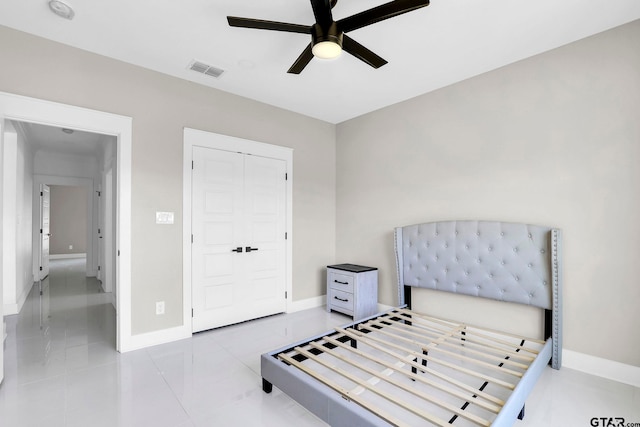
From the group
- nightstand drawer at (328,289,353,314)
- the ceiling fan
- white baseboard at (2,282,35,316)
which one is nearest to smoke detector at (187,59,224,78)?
the ceiling fan

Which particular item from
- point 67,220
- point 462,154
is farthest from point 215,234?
point 67,220

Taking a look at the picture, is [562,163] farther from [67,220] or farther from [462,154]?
[67,220]

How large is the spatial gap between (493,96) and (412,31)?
116cm

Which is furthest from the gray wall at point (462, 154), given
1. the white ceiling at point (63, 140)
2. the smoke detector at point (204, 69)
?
the white ceiling at point (63, 140)

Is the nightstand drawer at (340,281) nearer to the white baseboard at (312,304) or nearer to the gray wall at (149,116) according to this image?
the white baseboard at (312,304)

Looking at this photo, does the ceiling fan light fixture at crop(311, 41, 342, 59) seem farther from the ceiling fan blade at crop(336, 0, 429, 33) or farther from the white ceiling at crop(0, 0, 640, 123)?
the white ceiling at crop(0, 0, 640, 123)

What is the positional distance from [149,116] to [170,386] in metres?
2.43

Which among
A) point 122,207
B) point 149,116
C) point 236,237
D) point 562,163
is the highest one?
point 149,116

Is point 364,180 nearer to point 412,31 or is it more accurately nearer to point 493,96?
point 493,96

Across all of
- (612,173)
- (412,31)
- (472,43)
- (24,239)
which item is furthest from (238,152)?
(24,239)

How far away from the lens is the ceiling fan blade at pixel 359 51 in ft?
6.61

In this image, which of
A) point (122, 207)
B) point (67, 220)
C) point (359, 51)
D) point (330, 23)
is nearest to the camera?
point (330, 23)

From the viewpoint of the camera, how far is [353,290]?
12.1 feet

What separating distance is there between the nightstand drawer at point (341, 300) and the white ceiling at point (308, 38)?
249cm
